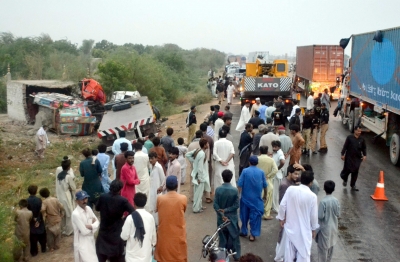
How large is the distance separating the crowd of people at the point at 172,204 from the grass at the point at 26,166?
953mm

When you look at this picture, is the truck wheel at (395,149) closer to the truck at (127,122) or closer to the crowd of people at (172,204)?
the crowd of people at (172,204)

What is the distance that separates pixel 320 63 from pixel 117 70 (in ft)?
43.6

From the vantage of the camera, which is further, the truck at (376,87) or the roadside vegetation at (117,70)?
the roadside vegetation at (117,70)

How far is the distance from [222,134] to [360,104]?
10.7m

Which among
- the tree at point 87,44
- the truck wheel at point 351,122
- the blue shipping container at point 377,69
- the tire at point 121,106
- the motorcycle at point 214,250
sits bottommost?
the motorcycle at point 214,250

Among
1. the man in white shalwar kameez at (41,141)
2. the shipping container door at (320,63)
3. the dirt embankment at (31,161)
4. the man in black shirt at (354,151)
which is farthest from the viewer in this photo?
the shipping container door at (320,63)

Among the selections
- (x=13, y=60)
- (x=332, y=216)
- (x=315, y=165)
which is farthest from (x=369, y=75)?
(x=13, y=60)

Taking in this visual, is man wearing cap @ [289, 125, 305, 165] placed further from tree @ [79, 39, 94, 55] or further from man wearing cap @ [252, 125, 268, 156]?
tree @ [79, 39, 94, 55]

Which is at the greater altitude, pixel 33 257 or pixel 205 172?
pixel 205 172

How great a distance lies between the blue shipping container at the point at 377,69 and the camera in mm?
13516

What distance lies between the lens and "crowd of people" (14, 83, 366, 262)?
6215 millimetres

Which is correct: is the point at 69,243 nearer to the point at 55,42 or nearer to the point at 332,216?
the point at 332,216

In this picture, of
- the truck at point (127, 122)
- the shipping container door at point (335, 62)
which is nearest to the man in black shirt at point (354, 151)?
the truck at point (127, 122)

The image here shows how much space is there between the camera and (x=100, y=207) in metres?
6.27
